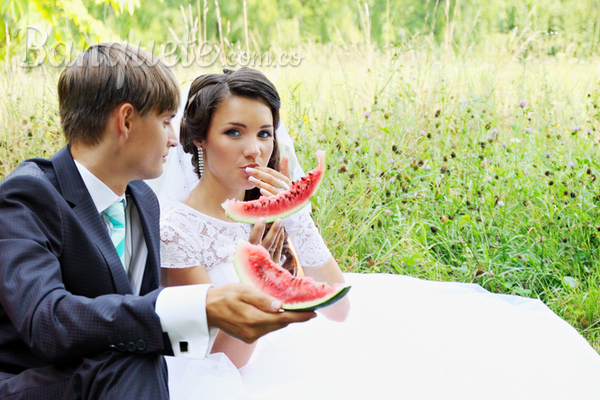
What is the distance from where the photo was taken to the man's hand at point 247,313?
1.54 meters

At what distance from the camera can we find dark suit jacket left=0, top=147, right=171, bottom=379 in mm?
1544

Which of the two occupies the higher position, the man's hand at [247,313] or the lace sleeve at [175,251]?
the man's hand at [247,313]

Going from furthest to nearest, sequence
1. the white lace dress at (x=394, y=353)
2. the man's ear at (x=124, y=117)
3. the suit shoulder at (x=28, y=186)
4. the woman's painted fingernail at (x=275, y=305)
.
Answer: the white lace dress at (x=394, y=353)
the man's ear at (x=124, y=117)
the suit shoulder at (x=28, y=186)
the woman's painted fingernail at (x=275, y=305)

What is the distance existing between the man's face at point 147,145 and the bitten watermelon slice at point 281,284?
45 cm

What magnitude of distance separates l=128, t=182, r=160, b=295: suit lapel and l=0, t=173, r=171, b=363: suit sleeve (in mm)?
485

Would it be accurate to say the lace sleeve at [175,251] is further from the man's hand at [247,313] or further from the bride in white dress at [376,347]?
the man's hand at [247,313]

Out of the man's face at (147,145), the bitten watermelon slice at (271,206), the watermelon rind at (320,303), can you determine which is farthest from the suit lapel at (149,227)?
the watermelon rind at (320,303)

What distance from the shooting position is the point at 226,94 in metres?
2.65

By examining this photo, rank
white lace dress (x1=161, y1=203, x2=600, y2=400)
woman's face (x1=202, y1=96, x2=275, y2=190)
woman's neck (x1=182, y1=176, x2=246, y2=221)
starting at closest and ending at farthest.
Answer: white lace dress (x1=161, y1=203, x2=600, y2=400)
woman's face (x1=202, y1=96, x2=275, y2=190)
woman's neck (x1=182, y1=176, x2=246, y2=221)

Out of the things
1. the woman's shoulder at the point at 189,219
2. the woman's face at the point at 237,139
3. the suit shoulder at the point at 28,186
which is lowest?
the woman's shoulder at the point at 189,219

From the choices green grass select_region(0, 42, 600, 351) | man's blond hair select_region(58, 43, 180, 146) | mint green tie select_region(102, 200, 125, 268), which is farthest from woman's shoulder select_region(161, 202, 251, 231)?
green grass select_region(0, 42, 600, 351)

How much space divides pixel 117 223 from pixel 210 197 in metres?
0.74

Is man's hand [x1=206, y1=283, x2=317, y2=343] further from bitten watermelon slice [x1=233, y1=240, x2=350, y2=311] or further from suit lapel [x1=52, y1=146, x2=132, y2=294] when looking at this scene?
suit lapel [x1=52, y1=146, x2=132, y2=294]

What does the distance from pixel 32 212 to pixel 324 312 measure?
158 centimetres
